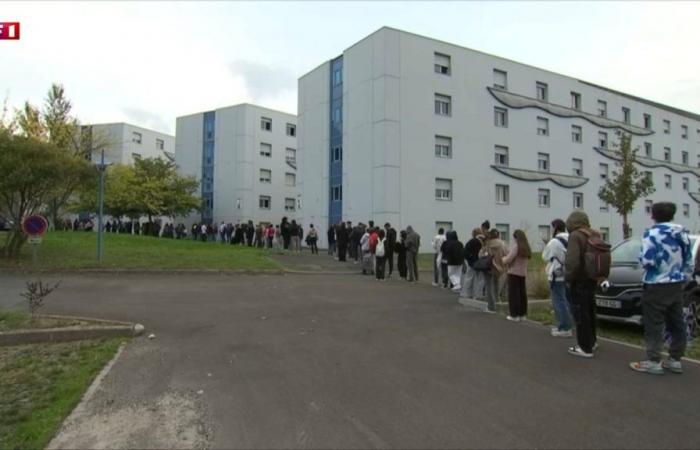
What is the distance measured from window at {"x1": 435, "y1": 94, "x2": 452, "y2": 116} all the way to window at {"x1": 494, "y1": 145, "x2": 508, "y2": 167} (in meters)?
4.87

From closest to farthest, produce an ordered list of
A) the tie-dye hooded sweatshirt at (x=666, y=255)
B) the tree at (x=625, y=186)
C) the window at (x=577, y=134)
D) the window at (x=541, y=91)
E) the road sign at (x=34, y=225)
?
the tie-dye hooded sweatshirt at (x=666, y=255) → the road sign at (x=34, y=225) → the tree at (x=625, y=186) → the window at (x=541, y=91) → the window at (x=577, y=134)

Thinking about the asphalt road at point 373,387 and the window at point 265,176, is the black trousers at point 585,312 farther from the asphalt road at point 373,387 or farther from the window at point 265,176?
the window at point 265,176

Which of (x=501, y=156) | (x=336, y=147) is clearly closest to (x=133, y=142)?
(x=336, y=147)

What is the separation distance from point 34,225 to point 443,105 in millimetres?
25100

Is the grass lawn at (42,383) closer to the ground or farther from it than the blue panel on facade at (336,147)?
closer to the ground

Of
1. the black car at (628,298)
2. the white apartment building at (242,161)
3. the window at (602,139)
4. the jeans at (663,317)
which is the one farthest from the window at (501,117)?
the jeans at (663,317)

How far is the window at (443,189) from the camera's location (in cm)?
3234

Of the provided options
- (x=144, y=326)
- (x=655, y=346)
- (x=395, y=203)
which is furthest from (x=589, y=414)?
(x=395, y=203)

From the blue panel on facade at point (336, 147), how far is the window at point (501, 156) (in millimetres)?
10759

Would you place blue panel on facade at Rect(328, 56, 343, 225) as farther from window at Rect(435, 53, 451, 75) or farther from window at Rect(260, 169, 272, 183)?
window at Rect(260, 169, 272, 183)

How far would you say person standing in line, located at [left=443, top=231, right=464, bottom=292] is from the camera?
13586mm

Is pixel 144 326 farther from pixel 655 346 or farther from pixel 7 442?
pixel 655 346

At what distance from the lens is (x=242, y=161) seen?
49.9 m

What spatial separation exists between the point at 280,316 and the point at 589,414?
229 inches
